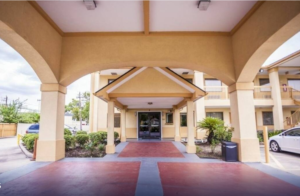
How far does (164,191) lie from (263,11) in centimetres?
596

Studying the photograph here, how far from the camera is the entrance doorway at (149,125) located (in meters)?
19.0

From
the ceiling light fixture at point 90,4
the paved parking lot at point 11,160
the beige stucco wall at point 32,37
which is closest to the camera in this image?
the beige stucco wall at point 32,37

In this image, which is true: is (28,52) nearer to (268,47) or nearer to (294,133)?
(268,47)

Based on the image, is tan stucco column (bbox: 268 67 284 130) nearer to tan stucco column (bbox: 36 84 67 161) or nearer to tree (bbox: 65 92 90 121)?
tan stucco column (bbox: 36 84 67 161)

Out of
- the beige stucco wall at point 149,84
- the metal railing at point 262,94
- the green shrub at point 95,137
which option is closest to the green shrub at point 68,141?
the green shrub at point 95,137

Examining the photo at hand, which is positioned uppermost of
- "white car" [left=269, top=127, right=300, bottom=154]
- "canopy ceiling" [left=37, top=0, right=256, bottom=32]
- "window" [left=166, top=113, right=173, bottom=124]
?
"canopy ceiling" [left=37, top=0, right=256, bottom=32]

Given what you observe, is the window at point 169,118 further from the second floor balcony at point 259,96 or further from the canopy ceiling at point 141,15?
the canopy ceiling at point 141,15

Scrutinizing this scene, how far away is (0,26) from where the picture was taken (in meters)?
4.76

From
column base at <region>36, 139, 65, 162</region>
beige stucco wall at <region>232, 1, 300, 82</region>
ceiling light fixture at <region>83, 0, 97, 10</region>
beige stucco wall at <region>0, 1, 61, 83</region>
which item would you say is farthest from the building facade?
ceiling light fixture at <region>83, 0, 97, 10</region>

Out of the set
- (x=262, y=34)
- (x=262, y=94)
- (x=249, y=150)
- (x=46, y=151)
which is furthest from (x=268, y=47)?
(x=262, y=94)

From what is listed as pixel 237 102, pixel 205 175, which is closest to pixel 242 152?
pixel 237 102

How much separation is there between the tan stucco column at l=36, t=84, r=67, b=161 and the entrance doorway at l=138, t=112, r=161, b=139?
443 inches

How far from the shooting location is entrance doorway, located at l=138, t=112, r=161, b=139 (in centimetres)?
1895

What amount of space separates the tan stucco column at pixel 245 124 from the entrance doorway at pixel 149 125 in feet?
37.6
